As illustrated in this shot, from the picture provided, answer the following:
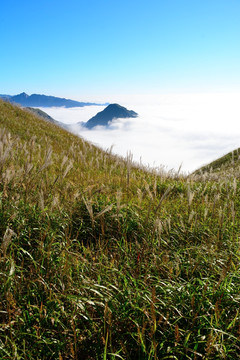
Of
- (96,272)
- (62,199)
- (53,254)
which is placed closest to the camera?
(96,272)

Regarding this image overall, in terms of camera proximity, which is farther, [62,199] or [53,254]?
[62,199]

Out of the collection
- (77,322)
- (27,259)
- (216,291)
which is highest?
(216,291)

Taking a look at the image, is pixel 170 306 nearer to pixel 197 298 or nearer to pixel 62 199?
pixel 197 298

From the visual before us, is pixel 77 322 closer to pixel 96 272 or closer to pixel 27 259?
pixel 96 272

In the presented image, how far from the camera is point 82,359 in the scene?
1794 mm

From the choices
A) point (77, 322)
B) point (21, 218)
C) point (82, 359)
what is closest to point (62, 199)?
point (21, 218)

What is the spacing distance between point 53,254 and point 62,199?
4.35 ft

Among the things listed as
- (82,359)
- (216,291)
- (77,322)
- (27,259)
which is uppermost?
(216,291)

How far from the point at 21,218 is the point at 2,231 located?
0.83 ft

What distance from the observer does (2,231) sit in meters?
2.79

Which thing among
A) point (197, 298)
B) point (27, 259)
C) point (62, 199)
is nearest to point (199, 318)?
point (197, 298)

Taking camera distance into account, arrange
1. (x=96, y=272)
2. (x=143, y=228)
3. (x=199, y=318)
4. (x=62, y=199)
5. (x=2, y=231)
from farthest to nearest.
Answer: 1. (x=62, y=199)
2. (x=143, y=228)
3. (x=2, y=231)
4. (x=96, y=272)
5. (x=199, y=318)

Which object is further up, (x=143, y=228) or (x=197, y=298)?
(x=143, y=228)

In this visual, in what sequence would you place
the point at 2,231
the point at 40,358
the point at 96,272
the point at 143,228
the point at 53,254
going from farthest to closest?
the point at 143,228
the point at 2,231
the point at 53,254
the point at 96,272
the point at 40,358
